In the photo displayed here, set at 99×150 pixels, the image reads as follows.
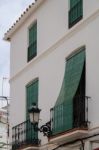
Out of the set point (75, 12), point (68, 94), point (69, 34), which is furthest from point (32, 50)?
point (68, 94)

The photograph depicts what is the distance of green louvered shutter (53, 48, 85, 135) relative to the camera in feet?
45.9

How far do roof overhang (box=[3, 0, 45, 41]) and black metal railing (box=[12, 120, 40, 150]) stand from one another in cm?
365

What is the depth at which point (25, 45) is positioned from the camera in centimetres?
1878

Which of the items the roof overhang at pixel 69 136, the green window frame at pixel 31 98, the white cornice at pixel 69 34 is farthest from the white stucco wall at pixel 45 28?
the roof overhang at pixel 69 136

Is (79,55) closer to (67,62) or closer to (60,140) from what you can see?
(67,62)

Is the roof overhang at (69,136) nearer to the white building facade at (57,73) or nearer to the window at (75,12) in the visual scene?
the white building facade at (57,73)

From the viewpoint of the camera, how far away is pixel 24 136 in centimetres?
1702

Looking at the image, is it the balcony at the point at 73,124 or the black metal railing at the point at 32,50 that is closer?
the balcony at the point at 73,124

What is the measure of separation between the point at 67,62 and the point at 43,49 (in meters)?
1.98

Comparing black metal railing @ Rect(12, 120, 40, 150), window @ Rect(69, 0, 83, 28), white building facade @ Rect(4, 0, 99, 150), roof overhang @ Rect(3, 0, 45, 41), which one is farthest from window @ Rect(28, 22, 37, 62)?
window @ Rect(69, 0, 83, 28)

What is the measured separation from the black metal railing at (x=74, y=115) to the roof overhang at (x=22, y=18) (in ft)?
14.5

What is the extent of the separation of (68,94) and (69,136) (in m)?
1.23

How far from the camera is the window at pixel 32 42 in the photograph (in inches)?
704

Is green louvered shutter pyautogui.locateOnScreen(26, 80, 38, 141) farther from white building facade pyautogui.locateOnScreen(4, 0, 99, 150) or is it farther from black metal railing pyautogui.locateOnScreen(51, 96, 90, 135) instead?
black metal railing pyautogui.locateOnScreen(51, 96, 90, 135)
